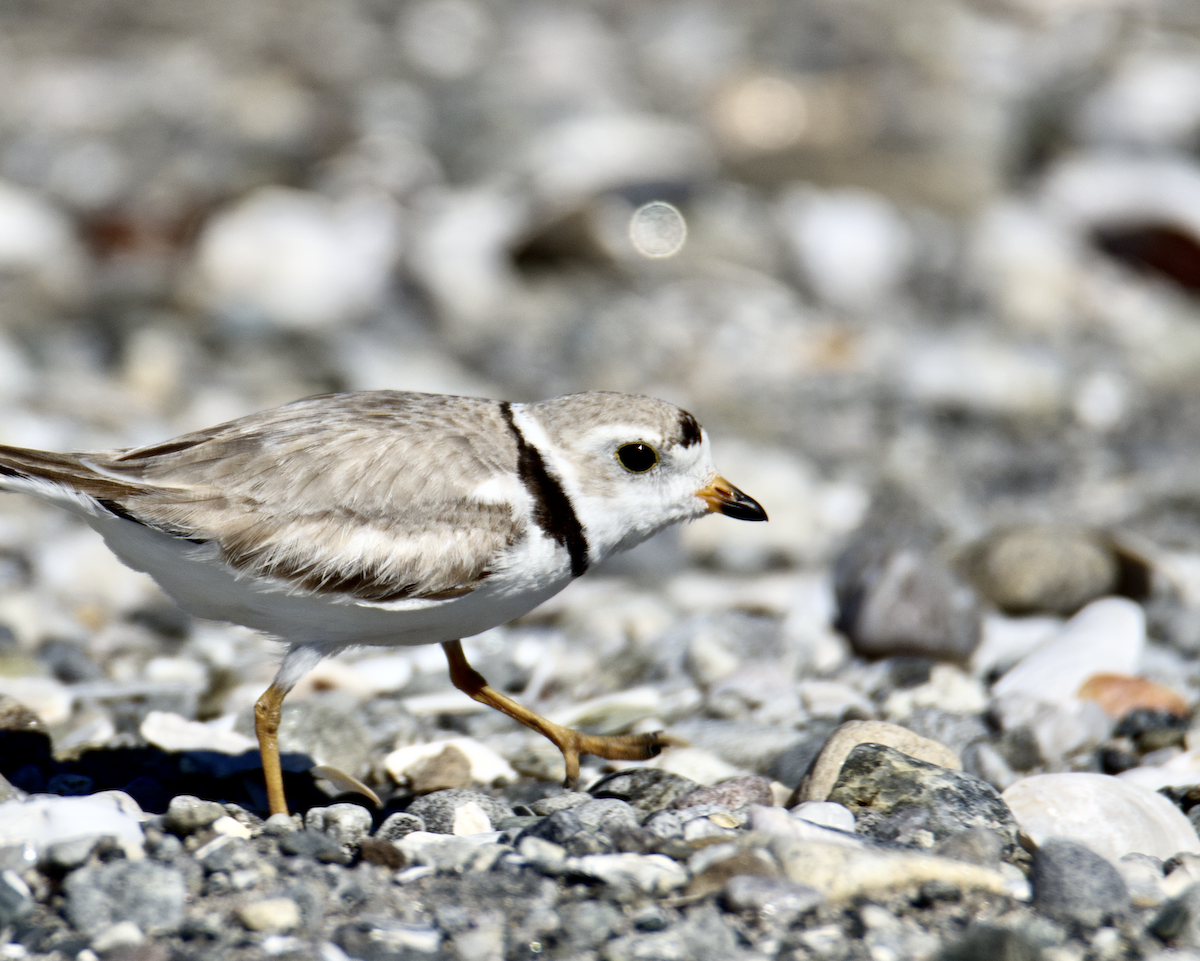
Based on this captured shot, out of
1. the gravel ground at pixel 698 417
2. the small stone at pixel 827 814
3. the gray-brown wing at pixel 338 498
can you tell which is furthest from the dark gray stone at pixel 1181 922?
the gray-brown wing at pixel 338 498

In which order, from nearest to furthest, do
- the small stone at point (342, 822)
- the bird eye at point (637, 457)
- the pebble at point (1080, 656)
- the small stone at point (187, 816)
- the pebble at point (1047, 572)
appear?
the small stone at point (187, 816) → the small stone at point (342, 822) → the bird eye at point (637, 457) → the pebble at point (1080, 656) → the pebble at point (1047, 572)

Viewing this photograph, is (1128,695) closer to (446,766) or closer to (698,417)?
(446,766)

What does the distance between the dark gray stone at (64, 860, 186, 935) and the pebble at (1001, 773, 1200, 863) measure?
2.05m

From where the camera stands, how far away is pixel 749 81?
12.5m

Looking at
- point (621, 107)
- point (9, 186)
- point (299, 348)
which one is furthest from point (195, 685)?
point (621, 107)

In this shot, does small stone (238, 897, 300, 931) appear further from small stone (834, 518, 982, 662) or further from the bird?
small stone (834, 518, 982, 662)

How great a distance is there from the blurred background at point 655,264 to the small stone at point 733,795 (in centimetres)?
182

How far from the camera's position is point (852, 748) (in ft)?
11.0

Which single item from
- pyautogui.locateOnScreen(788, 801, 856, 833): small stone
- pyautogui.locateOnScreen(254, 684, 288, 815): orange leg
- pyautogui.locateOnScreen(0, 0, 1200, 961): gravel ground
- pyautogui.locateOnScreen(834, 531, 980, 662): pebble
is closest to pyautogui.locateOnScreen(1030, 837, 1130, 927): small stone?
pyautogui.locateOnScreen(0, 0, 1200, 961): gravel ground

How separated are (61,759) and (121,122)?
998 centimetres

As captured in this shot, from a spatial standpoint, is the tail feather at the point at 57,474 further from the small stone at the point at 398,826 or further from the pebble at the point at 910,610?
the pebble at the point at 910,610

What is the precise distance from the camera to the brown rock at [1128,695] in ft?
13.3

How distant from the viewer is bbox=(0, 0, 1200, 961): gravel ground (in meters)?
2.83

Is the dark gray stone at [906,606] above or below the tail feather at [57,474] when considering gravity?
below
